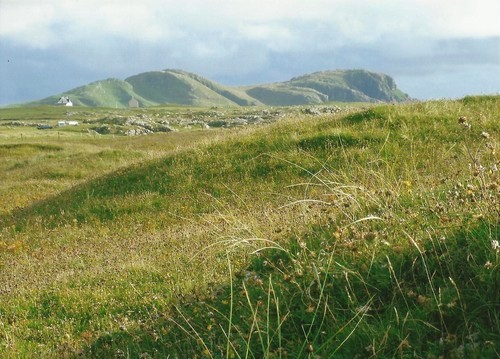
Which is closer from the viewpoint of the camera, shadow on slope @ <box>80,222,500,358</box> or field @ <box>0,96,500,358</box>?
shadow on slope @ <box>80,222,500,358</box>

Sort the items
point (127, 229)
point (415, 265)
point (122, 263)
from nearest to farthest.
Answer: point (415, 265), point (122, 263), point (127, 229)

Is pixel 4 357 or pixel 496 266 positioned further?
pixel 4 357

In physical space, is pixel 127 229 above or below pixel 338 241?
below

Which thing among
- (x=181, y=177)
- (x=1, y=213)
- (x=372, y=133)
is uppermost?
(x=372, y=133)

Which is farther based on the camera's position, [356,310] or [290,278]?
[290,278]

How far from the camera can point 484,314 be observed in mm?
3912

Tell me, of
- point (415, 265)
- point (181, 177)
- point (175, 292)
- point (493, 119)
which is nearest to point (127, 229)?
point (181, 177)

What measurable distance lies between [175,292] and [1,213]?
60.0ft

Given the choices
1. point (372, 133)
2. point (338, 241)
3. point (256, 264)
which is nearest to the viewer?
point (338, 241)

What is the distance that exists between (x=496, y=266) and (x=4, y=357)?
17.4 ft

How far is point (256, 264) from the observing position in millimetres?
5988

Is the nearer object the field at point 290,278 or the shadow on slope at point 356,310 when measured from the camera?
the shadow on slope at point 356,310

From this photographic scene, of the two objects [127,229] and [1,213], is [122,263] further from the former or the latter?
[1,213]

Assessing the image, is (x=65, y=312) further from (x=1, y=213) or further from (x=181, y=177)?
(x=1, y=213)
